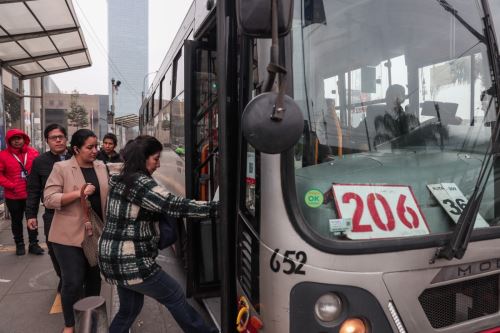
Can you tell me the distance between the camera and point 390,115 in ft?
6.81

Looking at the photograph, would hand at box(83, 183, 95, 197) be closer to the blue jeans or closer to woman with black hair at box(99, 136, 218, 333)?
woman with black hair at box(99, 136, 218, 333)

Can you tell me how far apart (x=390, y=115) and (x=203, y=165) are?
1.73 m

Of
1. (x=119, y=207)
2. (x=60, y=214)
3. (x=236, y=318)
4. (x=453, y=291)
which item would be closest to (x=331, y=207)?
(x=453, y=291)

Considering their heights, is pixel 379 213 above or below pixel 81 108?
below

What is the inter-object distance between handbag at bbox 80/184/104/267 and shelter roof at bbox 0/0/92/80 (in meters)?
4.46

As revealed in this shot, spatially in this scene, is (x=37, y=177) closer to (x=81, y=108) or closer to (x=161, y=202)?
(x=161, y=202)

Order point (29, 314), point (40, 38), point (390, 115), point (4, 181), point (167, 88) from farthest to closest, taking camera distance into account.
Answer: point (40, 38) < point (167, 88) < point (4, 181) < point (29, 314) < point (390, 115)

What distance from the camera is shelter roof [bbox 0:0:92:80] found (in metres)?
6.44

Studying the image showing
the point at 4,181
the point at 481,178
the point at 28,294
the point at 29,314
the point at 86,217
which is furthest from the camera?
the point at 4,181

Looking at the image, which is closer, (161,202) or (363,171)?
(363,171)

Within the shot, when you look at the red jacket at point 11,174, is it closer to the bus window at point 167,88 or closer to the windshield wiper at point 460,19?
the bus window at point 167,88

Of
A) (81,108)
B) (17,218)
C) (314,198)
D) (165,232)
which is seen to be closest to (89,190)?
(165,232)

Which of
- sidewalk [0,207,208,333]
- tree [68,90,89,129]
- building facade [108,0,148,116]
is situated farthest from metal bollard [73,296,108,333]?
tree [68,90,89,129]

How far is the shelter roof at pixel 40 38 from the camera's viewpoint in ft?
21.1
